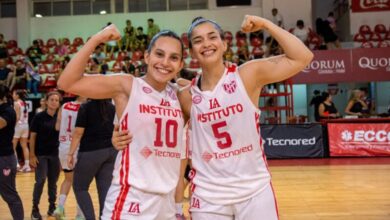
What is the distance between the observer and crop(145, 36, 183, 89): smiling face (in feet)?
9.53

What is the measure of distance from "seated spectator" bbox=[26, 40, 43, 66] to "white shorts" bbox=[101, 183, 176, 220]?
17.3 metres

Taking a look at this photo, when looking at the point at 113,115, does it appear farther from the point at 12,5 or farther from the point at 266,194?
the point at 12,5

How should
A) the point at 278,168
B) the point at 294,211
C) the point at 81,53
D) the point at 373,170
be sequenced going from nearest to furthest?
1. the point at 81,53
2. the point at 294,211
3. the point at 373,170
4. the point at 278,168

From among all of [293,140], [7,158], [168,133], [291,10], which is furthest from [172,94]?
[291,10]

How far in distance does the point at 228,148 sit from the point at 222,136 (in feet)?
0.25

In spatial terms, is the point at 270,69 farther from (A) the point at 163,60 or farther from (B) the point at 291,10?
(B) the point at 291,10

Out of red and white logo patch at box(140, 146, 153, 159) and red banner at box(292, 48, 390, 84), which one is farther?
red banner at box(292, 48, 390, 84)

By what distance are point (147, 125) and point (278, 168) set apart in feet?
28.5

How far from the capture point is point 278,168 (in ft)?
36.5

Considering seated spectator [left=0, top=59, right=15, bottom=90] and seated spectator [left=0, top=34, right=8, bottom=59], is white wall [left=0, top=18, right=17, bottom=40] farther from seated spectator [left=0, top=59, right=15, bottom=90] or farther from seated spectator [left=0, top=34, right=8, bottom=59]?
seated spectator [left=0, top=59, right=15, bottom=90]

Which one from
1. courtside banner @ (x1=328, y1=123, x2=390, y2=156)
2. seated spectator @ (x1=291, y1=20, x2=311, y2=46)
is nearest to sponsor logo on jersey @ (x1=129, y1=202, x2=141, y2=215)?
courtside banner @ (x1=328, y1=123, x2=390, y2=156)

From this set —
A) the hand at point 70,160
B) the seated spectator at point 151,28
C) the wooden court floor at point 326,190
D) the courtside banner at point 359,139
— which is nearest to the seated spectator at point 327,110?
the courtside banner at point 359,139

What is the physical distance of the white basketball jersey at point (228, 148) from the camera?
2.83 m

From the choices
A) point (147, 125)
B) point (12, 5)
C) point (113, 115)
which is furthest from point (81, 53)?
point (12, 5)
